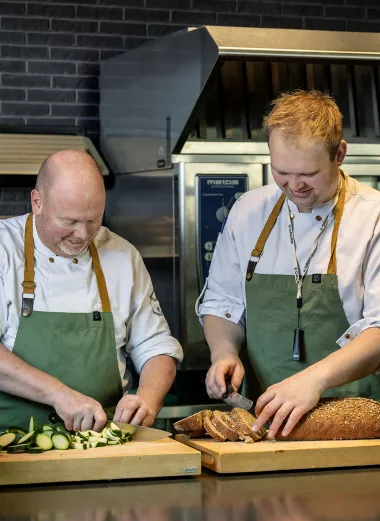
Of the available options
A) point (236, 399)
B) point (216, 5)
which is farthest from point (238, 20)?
point (236, 399)

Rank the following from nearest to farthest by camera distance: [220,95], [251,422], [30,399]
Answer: [251,422] < [30,399] < [220,95]

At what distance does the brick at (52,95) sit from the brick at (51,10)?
42cm

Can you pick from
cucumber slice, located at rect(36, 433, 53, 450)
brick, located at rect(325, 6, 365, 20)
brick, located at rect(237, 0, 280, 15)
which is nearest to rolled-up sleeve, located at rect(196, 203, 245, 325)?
cucumber slice, located at rect(36, 433, 53, 450)

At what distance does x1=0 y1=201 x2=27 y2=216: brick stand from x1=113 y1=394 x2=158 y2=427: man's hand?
2.36m

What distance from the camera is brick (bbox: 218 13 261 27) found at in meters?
5.55

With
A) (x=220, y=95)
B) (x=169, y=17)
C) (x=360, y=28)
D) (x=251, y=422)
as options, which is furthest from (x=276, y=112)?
(x=360, y=28)

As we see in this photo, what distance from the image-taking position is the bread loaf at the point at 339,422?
2797mm

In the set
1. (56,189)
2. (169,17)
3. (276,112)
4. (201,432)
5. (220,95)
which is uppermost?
(169,17)

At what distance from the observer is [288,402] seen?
109 inches

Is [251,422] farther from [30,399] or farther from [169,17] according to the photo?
[169,17]

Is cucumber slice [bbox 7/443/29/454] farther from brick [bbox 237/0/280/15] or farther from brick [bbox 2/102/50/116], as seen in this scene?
brick [bbox 237/0/280/15]

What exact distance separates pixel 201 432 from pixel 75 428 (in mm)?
386

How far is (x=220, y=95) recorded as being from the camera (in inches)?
180

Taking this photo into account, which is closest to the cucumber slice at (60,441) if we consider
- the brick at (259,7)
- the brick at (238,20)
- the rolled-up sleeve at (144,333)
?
the rolled-up sleeve at (144,333)
